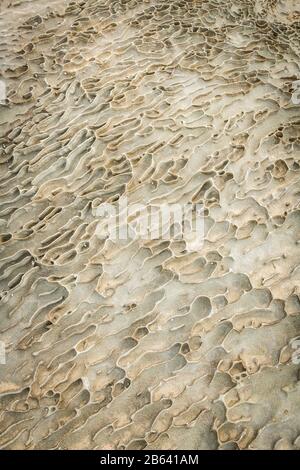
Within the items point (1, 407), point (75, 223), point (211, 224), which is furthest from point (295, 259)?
point (1, 407)

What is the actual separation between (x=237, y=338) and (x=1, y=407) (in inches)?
72.9

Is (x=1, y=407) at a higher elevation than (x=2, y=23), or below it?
below

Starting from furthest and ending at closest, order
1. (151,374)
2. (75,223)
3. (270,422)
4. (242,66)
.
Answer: (242,66)
(75,223)
(151,374)
(270,422)

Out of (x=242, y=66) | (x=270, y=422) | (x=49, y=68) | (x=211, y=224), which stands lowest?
(x=270, y=422)

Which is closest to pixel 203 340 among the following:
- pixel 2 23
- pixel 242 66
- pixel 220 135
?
pixel 220 135

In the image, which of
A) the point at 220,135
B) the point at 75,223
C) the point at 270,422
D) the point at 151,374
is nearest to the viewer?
the point at 270,422

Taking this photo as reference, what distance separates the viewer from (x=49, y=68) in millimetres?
5215

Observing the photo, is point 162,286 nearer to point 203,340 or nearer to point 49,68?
point 203,340

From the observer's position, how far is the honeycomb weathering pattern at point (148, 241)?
3.08 metres

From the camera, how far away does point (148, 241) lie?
387 cm

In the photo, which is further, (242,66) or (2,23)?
(2,23)

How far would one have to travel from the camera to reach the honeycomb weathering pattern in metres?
3.08

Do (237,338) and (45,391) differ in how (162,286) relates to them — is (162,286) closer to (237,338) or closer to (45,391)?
(237,338)

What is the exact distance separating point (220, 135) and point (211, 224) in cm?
116
